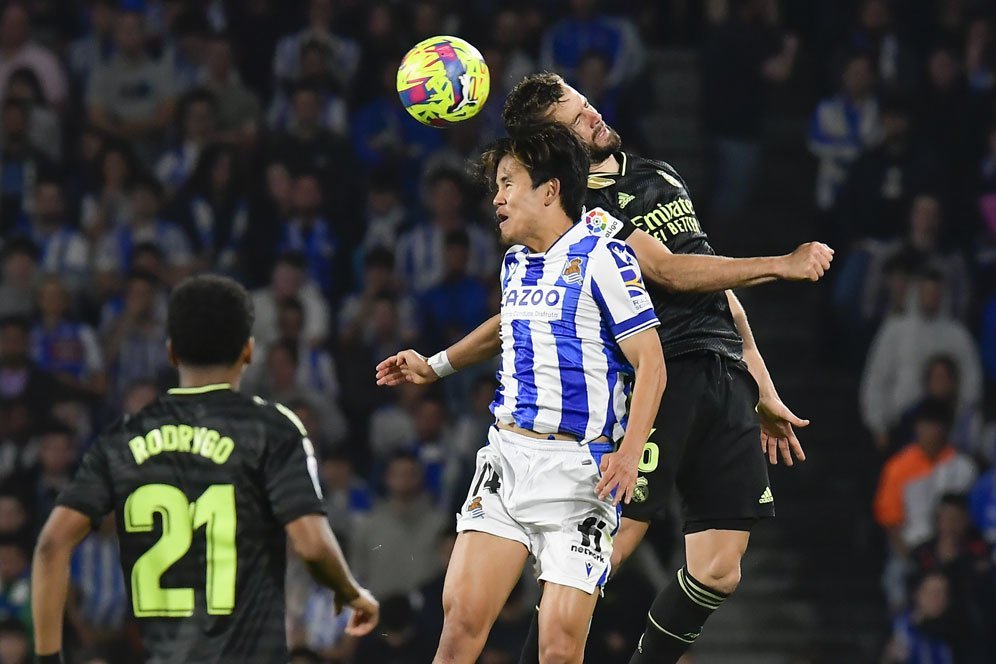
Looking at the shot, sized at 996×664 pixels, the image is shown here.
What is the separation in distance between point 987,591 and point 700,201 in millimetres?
3934

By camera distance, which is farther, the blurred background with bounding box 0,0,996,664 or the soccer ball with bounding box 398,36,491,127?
the blurred background with bounding box 0,0,996,664

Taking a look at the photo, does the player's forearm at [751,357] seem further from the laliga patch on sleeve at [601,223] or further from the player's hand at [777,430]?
the laliga patch on sleeve at [601,223]

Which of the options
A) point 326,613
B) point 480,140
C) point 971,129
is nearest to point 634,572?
point 326,613

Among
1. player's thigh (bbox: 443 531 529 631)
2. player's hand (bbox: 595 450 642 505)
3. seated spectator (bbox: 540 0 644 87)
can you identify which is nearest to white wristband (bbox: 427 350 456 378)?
player's thigh (bbox: 443 531 529 631)

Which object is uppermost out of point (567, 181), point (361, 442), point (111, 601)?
point (567, 181)

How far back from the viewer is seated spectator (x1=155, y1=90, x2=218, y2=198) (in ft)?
40.8

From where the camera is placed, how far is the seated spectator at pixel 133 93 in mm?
12656

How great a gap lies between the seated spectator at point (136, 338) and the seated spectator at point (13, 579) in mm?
1697

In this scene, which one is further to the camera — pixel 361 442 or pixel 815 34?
pixel 815 34

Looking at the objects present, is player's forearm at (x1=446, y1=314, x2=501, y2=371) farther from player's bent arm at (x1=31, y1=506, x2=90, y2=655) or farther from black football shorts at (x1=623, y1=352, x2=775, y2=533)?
player's bent arm at (x1=31, y1=506, x2=90, y2=655)

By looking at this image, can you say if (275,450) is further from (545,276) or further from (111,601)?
(111,601)

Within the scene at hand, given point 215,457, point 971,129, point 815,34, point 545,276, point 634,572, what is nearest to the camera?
point 215,457

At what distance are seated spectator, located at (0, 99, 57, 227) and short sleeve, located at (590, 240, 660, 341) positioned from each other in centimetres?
779

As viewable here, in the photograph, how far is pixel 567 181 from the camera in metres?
5.45
